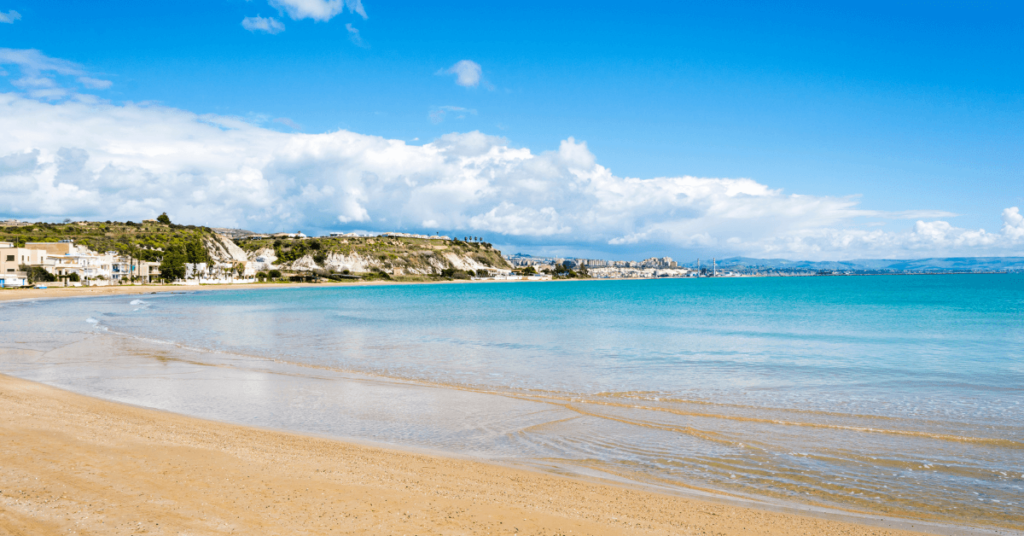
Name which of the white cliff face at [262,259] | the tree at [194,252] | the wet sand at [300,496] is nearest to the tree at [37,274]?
the tree at [194,252]

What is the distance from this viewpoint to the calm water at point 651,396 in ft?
26.8

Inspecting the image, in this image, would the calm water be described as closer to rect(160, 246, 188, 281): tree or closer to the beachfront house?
the beachfront house

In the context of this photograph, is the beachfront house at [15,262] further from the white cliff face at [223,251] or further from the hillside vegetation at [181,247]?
the white cliff face at [223,251]

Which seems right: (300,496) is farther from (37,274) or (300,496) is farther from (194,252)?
(194,252)

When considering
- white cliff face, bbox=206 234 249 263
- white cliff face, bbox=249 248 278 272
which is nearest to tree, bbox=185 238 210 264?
white cliff face, bbox=206 234 249 263

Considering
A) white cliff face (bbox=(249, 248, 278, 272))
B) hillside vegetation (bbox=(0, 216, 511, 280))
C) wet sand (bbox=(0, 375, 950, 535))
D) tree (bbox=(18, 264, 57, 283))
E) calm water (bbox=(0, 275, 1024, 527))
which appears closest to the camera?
wet sand (bbox=(0, 375, 950, 535))

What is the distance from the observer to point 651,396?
1399cm

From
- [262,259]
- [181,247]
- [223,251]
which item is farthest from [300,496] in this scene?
[262,259]

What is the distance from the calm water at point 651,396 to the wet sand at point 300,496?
1337 mm

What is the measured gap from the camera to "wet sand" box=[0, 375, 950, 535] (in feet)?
17.7

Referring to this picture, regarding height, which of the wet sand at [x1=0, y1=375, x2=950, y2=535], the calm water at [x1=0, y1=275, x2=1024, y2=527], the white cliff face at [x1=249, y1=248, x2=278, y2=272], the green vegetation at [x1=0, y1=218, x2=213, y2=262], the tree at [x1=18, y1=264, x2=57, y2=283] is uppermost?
the green vegetation at [x1=0, y1=218, x2=213, y2=262]

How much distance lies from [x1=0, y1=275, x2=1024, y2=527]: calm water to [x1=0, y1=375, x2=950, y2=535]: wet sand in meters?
1.34

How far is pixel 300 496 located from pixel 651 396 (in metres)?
9.74

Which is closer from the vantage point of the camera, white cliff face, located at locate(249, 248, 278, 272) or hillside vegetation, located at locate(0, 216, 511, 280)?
hillside vegetation, located at locate(0, 216, 511, 280)
